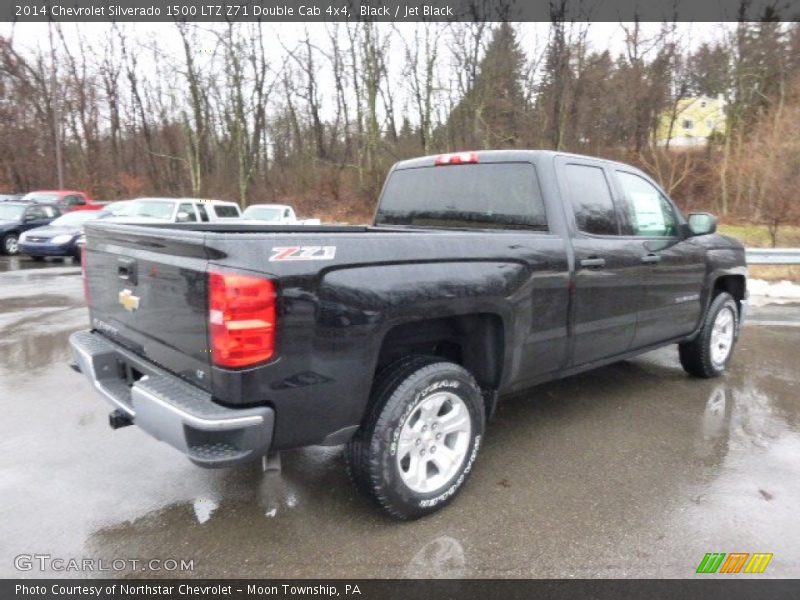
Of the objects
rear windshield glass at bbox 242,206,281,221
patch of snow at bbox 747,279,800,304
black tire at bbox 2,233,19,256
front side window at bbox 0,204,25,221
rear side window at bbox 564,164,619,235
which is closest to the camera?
rear side window at bbox 564,164,619,235

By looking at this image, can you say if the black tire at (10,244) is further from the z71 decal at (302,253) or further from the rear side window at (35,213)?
the z71 decal at (302,253)

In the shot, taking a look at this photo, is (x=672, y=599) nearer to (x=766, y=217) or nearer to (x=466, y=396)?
(x=466, y=396)

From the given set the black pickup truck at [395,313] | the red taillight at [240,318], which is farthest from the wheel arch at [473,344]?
the red taillight at [240,318]

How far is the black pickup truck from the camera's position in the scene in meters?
2.32

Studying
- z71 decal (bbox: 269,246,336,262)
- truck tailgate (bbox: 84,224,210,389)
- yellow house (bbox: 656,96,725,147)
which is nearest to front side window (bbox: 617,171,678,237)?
z71 decal (bbox: 269,246,336,262)

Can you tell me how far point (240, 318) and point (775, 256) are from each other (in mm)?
11128

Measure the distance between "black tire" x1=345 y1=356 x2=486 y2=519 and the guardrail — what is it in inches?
384

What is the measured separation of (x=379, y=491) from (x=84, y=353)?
1.86 m

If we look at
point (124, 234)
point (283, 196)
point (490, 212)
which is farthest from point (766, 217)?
point (283, 196)

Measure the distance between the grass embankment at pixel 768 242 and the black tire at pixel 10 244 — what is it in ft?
63.0

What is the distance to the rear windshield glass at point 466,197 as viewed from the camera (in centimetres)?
370

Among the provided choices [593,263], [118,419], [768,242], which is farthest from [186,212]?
[768,242]

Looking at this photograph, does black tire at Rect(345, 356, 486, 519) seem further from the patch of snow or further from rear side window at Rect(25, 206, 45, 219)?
rear side window at Rect(25, 206, 45, 219)

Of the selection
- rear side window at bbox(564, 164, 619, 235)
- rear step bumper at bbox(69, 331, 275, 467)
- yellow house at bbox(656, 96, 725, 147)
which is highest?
yellow house at bbox(656, 96, 725, 147)
